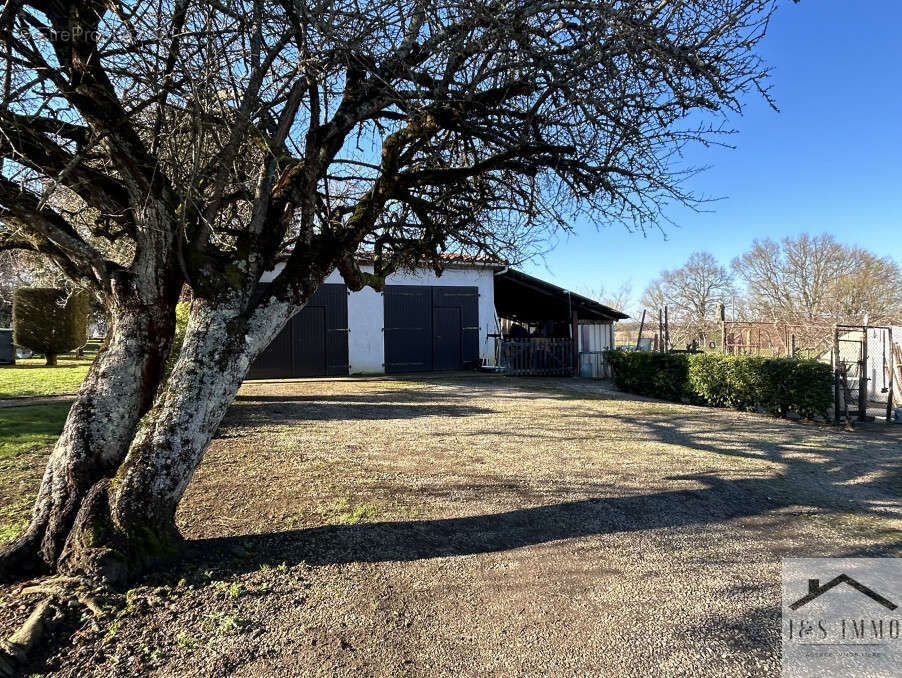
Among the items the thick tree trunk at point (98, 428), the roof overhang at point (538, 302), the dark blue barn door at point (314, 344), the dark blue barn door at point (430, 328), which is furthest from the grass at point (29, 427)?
the roof overhang at point (538, 302)

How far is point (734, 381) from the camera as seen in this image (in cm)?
983

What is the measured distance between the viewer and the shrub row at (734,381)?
28.3ft

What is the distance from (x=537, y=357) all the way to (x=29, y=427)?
13.4 metres

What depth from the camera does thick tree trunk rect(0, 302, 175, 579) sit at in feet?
9.73

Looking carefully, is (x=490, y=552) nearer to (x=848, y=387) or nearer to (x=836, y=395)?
(x=836, y=395)

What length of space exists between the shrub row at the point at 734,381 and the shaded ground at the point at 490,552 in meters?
1.75

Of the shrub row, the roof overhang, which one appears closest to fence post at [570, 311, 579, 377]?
the roof overhang

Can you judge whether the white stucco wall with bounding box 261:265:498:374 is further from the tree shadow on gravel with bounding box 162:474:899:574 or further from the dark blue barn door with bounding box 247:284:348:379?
the tree shadow on gravel with bounding box 162:474:899:574

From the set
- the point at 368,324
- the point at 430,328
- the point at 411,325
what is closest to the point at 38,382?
the point at 368,324

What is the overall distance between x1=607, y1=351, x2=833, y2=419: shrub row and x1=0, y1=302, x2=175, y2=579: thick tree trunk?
974cm

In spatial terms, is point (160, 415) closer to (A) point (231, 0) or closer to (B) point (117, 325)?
(B) point (117, 325)

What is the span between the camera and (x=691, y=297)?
3938cm

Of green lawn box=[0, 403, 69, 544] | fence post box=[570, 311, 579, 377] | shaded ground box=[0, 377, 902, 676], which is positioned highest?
fence post box=[570, 311, 579, 377]

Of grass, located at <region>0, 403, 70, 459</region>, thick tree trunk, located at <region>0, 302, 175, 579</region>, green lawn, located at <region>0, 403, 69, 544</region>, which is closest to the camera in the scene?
thick tree trunk, located at <region>0, 302, 175, 579</region>
